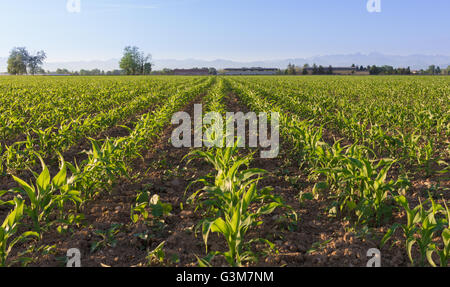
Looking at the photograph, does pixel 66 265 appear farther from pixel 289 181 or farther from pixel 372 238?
pixel 289 181

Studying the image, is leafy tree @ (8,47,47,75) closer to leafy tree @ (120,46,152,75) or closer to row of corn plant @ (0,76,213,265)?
leafy tree @ (120,46,152,75)

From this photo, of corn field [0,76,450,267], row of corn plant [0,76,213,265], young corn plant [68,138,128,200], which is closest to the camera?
corn field [0,76,450,267]

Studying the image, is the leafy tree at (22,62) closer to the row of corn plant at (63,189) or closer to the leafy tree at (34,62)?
the leafy tree at (34,62)

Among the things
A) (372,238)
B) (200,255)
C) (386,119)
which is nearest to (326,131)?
(386,119)

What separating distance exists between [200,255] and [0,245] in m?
1.57

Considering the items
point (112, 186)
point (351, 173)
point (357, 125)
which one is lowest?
point (112, 186)

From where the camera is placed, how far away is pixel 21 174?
447 cm

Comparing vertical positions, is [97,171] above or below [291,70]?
below

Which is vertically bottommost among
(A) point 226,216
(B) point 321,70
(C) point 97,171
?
(A) point 226,216

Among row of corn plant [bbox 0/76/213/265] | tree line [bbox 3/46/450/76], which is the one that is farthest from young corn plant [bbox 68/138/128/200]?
tree line [bbox 3/46/450/76]

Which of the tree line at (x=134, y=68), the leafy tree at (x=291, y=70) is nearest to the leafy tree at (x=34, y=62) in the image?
the tree line at (x=134, y=68)

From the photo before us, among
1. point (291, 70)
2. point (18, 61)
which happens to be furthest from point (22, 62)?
point (291, 70)

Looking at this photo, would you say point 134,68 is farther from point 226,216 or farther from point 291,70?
point 226,216

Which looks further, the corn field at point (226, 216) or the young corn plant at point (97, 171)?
the young corn plant at point (97, 171)
